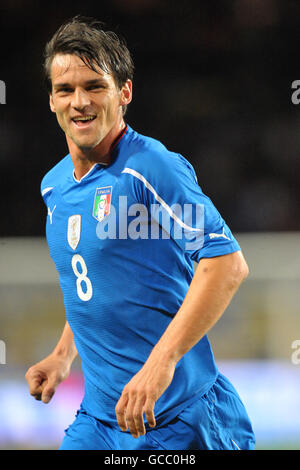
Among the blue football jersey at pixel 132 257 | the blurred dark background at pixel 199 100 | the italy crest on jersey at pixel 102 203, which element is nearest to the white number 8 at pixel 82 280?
the blue football jersey at pixel 132 257

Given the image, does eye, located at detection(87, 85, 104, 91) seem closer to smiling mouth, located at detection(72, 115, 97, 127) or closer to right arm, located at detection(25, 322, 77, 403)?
smiling mouth, located at detection(72, 115, 97, 127)

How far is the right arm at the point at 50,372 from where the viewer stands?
1.94m

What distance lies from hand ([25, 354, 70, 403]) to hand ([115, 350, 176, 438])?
524 mm

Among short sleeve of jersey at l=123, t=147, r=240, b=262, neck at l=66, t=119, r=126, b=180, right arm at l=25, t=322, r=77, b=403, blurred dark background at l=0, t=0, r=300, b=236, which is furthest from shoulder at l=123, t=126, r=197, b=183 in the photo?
blurred dark background at l=0, t=0, r=300, b=236

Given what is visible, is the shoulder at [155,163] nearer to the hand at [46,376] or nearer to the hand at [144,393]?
the hand at [144,393]

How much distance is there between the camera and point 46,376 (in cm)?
198

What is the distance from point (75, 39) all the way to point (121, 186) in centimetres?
43

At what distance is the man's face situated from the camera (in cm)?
173

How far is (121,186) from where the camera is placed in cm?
169

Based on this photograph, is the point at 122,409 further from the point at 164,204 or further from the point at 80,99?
the point at 80,99

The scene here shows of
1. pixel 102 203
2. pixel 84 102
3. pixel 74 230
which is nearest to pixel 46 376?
pixel 74 230

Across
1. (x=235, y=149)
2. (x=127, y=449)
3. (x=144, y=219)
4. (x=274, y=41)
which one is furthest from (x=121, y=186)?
(x=274, y=41)
